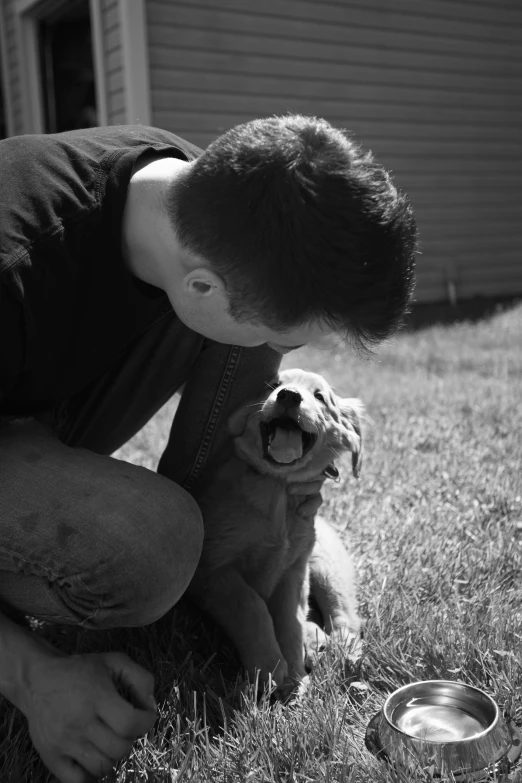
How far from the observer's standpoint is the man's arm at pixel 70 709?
145cm

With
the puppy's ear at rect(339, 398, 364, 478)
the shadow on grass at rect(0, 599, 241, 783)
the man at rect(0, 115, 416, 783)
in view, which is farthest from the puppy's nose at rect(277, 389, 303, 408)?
the shadow on grass at rect(0, 599, 241, 783)

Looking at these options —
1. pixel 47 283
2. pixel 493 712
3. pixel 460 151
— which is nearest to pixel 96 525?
pixel 47 283

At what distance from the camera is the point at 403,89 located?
882cm

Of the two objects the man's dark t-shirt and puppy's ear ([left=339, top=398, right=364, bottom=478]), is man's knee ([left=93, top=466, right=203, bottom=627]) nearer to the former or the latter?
the man's dark t-shirt

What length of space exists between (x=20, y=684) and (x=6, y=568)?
0.31m

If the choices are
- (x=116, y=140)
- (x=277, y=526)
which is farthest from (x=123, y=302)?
(x=277, y=526)

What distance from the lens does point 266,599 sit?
2.39 m

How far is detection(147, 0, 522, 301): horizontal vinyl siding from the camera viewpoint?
7.37 meters

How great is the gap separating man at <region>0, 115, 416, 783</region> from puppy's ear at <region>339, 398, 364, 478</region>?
29.1 inches

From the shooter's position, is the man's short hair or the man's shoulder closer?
the man's short hair

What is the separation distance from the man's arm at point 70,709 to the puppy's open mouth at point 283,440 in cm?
98

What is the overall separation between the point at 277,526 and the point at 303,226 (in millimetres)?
1144

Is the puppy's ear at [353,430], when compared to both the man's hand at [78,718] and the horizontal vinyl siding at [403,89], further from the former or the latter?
the horizontal vinyl siding at [403,89]

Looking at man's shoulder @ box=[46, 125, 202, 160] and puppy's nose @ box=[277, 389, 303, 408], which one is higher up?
man's shoulder @ box=[46, 125, 202, 160]
